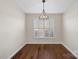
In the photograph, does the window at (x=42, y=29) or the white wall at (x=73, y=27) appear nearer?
the white wall at (x=73, y=27)

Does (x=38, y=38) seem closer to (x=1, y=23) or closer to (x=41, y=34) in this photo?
(x=41, y=34)

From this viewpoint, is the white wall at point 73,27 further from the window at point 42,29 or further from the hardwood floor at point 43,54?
the window at point 42,29

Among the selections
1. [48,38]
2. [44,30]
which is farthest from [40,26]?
[48,38]

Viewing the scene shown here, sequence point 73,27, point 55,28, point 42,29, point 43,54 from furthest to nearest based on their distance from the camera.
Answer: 1. point 42,29
2. point 55,28
3. point 43,54
4. point 73,27

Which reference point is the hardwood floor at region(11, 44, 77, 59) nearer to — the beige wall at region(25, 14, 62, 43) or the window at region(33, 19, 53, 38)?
the beige wall at region(25, 14, 62, 43)

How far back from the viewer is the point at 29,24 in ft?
27.7

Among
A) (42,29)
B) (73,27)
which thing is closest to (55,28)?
(42,29)

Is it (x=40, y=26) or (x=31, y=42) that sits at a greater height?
(x=40, y=26)

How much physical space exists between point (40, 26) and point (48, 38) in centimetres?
111

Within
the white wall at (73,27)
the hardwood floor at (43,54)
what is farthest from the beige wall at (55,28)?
the white wall at (73,27)

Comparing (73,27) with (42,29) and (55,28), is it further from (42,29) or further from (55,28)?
(42,29)

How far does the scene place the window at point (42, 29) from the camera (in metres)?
8.45

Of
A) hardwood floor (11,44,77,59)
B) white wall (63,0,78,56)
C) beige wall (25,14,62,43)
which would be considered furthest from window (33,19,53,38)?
white wall (63,0,78,56)

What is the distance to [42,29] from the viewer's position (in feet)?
28.0
